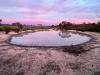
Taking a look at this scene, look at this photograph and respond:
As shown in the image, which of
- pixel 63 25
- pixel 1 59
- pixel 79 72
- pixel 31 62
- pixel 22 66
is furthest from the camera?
pixel 63 25

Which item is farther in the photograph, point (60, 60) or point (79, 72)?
point (60, 60)

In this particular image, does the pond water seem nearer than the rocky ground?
No

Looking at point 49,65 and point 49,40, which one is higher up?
point 49,40

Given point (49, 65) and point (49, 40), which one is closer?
point (49, 65)

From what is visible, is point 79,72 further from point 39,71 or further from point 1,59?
point 1,59

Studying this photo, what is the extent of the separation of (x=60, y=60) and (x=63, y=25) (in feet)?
74.9

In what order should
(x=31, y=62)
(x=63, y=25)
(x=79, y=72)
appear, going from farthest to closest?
(x=63, y=25) < (x=31, y=62) < (x=79, y=72)

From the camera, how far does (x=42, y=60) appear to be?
5051 mm

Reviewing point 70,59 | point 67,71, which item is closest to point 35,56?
point 70,59

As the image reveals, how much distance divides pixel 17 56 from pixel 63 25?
22.5 m

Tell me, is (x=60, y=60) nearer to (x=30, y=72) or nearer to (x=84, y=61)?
(x=84, y=61)

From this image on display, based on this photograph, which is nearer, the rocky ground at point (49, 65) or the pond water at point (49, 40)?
the rocky ground at point (49, 65)

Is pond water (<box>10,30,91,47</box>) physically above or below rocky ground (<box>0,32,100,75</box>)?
above

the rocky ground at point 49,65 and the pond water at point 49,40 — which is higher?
the pond water at point 49,40
